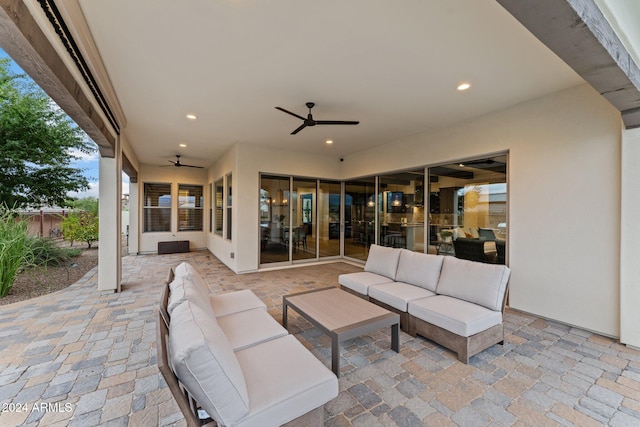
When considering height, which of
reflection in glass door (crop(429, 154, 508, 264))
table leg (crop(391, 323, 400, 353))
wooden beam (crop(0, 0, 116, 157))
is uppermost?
wooden beam (crop(0, 0, 116, 157))

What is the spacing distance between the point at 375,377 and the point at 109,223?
15.6 ft

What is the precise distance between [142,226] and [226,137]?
17.0 feet

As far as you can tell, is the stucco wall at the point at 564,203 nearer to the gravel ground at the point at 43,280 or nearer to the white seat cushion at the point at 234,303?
the white seat cushion at the point at 234,303

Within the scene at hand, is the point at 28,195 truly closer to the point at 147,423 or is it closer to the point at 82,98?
the point at 82,98

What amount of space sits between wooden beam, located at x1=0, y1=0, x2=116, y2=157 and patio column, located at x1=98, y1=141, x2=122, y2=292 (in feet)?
5.33

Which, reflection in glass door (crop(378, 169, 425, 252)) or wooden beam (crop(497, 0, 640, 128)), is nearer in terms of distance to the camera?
wooden beam (crop(497, 0, 640, 128))

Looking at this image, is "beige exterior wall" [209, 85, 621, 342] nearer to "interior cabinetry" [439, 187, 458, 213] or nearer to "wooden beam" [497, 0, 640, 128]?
"interior cabinetry" [439, 187, 458, 213]

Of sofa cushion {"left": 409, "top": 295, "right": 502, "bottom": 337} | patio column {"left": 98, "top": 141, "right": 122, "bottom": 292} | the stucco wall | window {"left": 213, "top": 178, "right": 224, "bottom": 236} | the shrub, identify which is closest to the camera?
sofa cushion {"left": 409, "top": 295, "right": 502, "bottom": 337}

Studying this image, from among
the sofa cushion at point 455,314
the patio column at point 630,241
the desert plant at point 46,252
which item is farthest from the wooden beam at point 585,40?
the desert plant at point 46,252

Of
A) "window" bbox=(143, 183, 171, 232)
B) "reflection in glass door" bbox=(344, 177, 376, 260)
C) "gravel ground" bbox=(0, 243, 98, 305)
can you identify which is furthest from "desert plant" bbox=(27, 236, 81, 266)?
"reflection in glass door" bbox=(344, 177, 376, 260)

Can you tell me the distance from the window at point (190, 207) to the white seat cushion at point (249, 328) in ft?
24.8

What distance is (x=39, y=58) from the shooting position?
1688 millimetres

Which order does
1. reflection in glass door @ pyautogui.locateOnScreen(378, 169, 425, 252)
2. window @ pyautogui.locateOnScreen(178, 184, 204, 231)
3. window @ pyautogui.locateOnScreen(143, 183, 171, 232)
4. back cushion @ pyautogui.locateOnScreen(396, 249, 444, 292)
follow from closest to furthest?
back cushion @ pyautogui.locateOnScreen(396, 249, 444, 292) → reflection in glass door @ pyautogui.locateOnScreen(378, 169, 425, 252) → window @ pyautogui.locateOnScreen(143, 183, 171, 232) → window @ pyautogui.locateOnScreen(178, 184, 204, 231)

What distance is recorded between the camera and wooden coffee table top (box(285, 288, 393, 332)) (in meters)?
2.41
